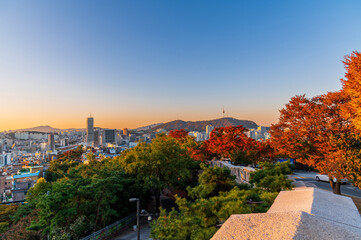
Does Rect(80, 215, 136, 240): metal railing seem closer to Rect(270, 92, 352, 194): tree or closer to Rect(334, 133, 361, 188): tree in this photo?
Rect(270, 92, 352, 194): tree

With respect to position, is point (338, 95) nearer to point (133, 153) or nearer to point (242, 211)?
point (242, 211)

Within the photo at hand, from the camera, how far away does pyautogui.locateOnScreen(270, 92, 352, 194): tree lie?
32.3ft

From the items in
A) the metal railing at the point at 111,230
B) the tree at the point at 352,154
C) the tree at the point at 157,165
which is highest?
the tree at the point at 352,154

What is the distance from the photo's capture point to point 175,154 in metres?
15.1

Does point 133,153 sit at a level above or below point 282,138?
below

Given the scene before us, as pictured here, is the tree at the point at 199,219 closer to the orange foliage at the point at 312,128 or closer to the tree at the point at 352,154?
the tree at the point at 352,154

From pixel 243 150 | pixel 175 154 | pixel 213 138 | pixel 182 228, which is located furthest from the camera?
pixel 213 138

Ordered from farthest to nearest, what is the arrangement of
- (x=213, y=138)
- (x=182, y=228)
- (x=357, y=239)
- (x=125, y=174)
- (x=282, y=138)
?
1. (x=213, y=138)
2. (x=125, y=174)
3. (x=282, y=138)
4. (x=182, y=228)
5. (x=357, y=239)

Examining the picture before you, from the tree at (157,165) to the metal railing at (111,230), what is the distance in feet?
7.34

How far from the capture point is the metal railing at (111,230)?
910cm

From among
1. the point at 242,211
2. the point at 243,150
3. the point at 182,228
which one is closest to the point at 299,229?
the point at 242,211

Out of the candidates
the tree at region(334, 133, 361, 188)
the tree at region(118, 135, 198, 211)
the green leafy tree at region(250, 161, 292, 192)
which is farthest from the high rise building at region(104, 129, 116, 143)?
the tree at region(334, 133, 361, 188)

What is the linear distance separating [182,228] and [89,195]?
23.3 feet

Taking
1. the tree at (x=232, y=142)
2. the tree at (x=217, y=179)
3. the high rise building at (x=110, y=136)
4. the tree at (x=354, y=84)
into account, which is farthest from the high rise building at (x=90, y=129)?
the tree at (x=354, y=84)
